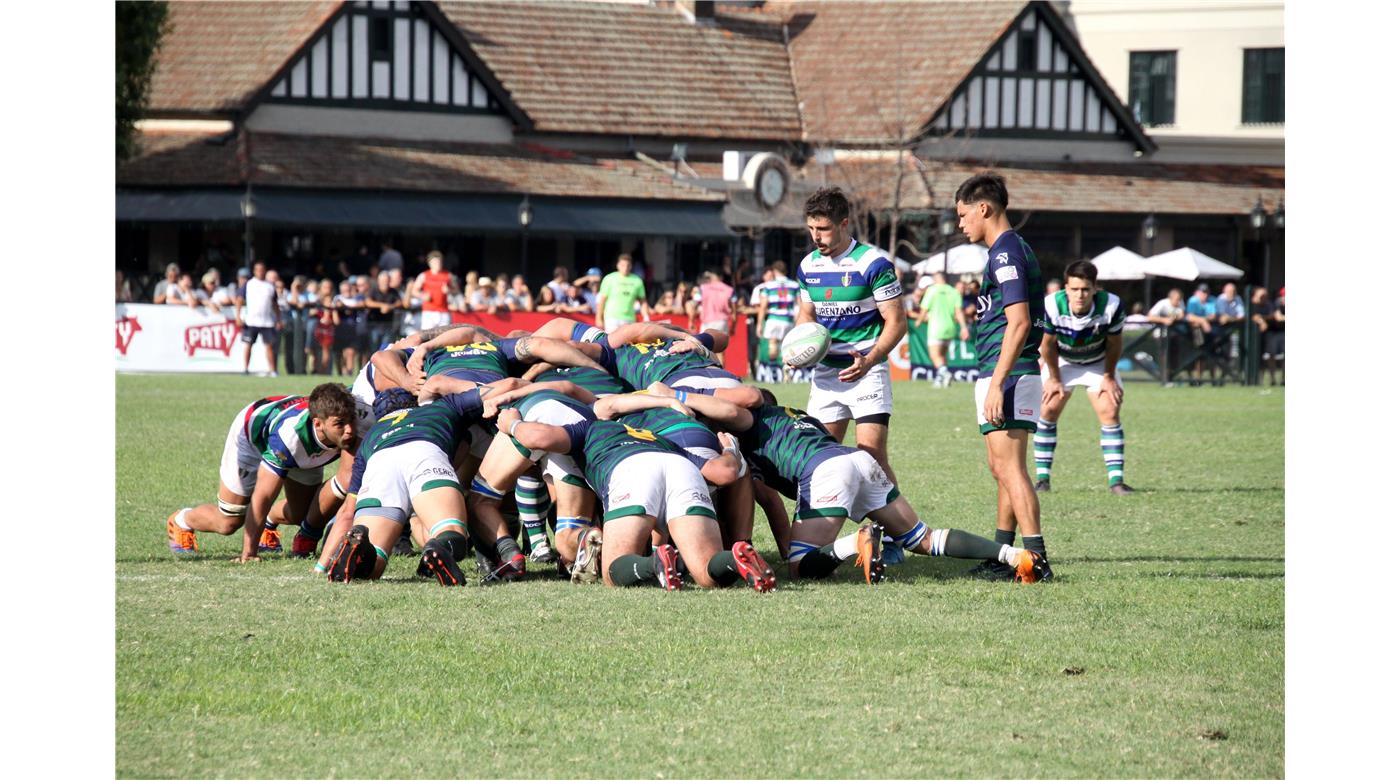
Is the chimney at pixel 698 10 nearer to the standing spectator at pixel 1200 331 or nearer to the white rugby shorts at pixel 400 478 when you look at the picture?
the standing spectator at pixel 1200 331

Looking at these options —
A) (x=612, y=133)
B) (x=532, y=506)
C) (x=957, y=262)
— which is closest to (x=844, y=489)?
(x=532, y=506)

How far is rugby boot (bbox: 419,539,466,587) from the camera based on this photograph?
927cm

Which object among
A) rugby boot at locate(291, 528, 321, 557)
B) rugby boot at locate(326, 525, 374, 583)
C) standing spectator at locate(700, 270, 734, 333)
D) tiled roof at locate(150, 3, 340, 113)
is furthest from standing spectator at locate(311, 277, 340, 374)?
rugby boot at locate(326, 525, 374, 583)

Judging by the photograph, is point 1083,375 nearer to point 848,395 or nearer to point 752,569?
point 848,395

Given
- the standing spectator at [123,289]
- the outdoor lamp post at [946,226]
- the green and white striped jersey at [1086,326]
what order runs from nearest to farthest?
the green and white striped jersey at [1086,326], the standing spectator at [123,289], the outdoor lamp post at [946,226]

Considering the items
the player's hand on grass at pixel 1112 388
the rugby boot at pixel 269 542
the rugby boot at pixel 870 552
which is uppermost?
the player's hand on grass at pixel 1112 388

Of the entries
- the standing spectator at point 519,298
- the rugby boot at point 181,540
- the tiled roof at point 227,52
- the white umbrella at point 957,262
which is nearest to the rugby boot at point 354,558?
the rugby boot at point 181,540

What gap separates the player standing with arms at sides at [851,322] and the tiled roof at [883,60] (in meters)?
35.4

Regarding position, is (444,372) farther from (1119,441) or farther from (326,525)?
(1119,441)

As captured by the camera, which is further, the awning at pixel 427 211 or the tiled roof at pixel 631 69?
the tiled roof at pixel 631 69

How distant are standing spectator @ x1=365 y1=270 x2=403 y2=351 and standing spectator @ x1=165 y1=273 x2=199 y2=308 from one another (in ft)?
8.90

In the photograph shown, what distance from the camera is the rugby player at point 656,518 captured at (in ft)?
30.2

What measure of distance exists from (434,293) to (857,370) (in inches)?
794

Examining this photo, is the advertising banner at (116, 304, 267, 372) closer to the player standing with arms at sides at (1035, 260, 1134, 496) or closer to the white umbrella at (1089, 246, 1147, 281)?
the player standing with arms at sides at (1035, 260, 1134, 496)
